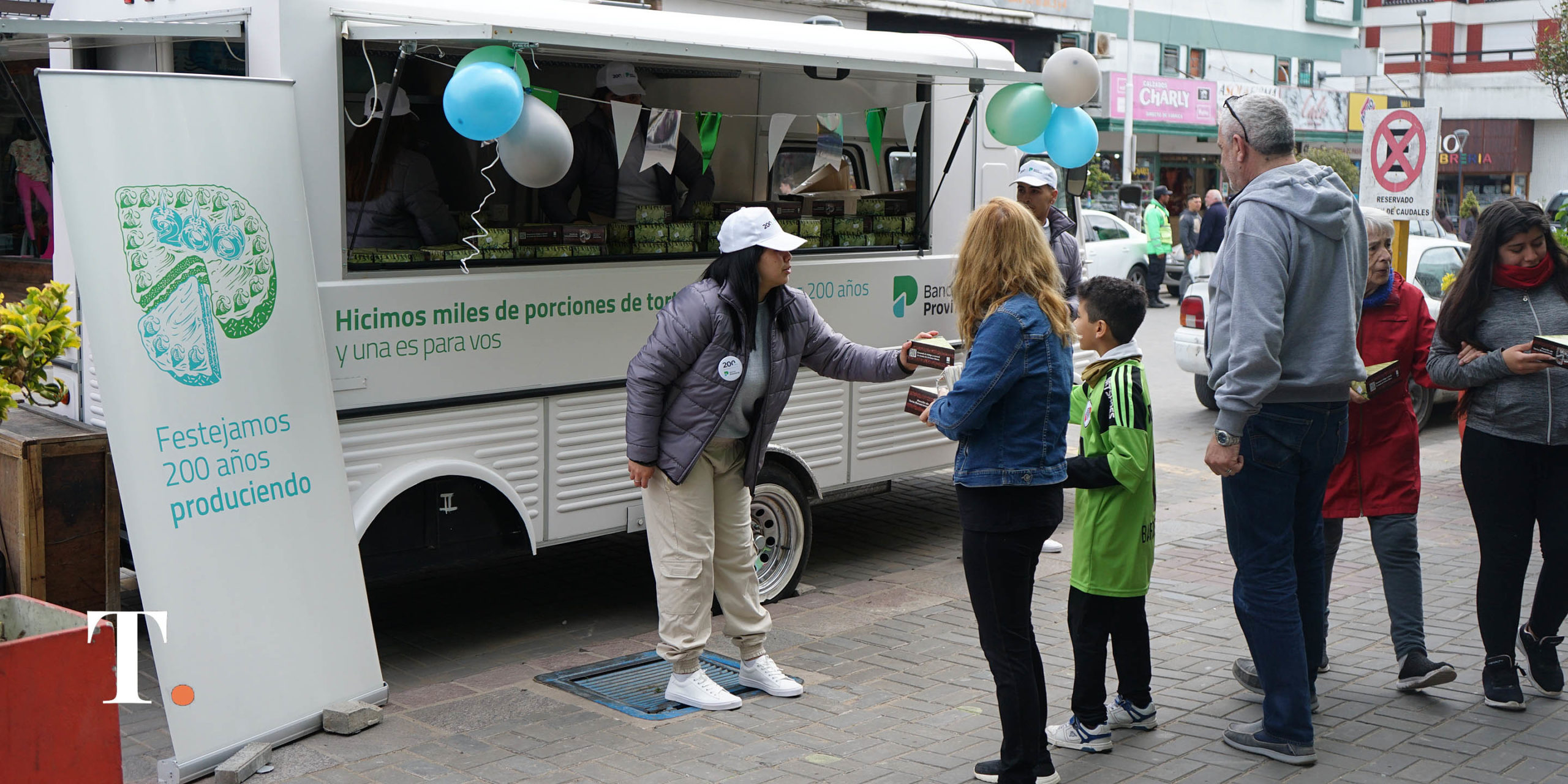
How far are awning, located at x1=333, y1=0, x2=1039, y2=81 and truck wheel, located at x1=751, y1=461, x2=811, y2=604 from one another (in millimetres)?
1876

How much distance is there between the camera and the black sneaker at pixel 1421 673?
5.33 m

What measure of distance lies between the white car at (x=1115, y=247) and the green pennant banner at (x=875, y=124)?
1426 cm

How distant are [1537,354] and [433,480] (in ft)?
13.2

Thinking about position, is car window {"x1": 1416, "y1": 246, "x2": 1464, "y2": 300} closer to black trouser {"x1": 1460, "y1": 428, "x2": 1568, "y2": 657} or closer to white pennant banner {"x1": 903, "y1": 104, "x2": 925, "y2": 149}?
white pennant banner {"x1": 903, "y1": 104, "x2": 925, "y2": 149}

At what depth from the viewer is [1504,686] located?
5.26m

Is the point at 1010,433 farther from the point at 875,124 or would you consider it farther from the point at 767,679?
the point at 875,124

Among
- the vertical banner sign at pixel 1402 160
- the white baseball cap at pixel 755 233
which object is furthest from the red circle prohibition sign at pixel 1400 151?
the white baseball cap at pixel 755 233

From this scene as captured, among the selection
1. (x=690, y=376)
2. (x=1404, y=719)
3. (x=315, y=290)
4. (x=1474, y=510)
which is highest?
(x=315, y=290)

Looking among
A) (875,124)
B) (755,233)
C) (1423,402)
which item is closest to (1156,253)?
(1423,402)

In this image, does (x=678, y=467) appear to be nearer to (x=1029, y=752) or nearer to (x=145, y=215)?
(x=1029, y=752)

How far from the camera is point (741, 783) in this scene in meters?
4.62

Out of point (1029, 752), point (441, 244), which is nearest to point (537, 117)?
point (441, 244)

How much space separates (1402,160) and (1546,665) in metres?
4.45

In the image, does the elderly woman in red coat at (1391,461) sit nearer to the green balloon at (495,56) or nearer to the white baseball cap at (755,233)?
the white baseball cap at (755,233)
